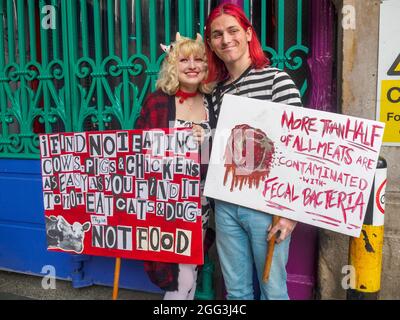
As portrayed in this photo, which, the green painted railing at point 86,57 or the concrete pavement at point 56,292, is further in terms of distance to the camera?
the concrete pavement at point 56,292

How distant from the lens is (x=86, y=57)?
3.22m

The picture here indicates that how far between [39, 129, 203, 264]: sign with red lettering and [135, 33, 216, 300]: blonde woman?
0.10 metres

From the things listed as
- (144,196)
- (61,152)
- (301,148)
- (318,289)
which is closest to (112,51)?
(61,152)

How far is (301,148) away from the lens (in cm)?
212

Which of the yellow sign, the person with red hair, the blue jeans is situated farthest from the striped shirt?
the yellow sign

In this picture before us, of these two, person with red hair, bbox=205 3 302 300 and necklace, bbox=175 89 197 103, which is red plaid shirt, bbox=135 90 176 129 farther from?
person with red hair, bbox=205 3 302 300

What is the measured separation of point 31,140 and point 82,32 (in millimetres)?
1080

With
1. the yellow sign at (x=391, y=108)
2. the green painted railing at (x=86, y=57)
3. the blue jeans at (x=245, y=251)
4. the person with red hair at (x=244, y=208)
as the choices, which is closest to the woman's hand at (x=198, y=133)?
the person with red hair at (x=244, y=208)

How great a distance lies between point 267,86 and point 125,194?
46.8 inches

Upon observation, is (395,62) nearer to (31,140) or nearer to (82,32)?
(82,32)

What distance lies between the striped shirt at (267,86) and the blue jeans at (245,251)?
652mm

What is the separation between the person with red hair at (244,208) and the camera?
2121mm

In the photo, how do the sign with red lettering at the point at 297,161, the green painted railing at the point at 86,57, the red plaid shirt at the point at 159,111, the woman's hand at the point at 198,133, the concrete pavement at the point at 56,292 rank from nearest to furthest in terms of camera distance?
the sign with red lettering at the point at 297,161, the woman's hand at the point at 198,133, the red plaid shirt at the point at 159,111, the green painted railing at the point at 86,57, the concrete pavement at the point at 56,292

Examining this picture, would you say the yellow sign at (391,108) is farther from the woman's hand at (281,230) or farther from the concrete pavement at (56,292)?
the concrete pavement at (56,292)
